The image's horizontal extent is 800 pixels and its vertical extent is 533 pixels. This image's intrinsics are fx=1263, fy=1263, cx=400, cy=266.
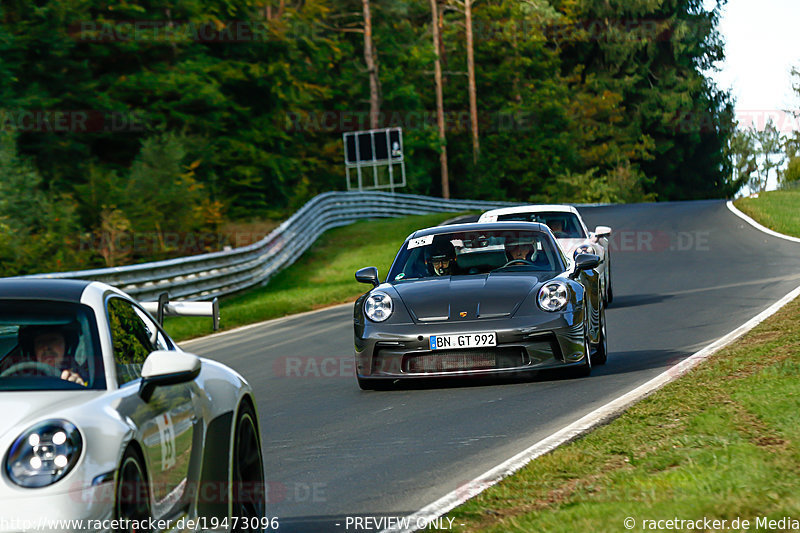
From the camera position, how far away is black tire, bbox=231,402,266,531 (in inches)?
214

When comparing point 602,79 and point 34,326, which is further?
point 602,79

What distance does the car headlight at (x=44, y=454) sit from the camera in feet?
12.3

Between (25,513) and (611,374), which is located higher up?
(25,513)

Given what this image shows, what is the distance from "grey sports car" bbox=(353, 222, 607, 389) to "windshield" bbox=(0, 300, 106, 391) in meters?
6.24

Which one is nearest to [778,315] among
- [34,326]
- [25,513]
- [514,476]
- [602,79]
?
[514,476]

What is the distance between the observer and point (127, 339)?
4957 millimetres

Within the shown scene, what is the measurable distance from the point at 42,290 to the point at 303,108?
57262 millimetres

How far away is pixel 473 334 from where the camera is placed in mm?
10844

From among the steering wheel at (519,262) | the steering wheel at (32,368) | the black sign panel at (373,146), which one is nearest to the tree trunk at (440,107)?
the black sign panel at (373,146)

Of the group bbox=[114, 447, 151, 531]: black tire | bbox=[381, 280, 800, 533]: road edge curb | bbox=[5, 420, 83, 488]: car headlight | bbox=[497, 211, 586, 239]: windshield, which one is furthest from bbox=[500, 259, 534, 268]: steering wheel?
bbox=[5, 420, 83, 488]: car headlight

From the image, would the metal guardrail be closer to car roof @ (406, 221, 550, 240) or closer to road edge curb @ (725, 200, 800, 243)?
car roof @ (406, 221, 550, 240)

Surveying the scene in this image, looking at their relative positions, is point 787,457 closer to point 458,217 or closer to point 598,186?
point 458,217

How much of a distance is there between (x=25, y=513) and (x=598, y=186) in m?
78.9

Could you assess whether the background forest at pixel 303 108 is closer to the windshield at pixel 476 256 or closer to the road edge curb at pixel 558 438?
the windshield at pixel 476 256
